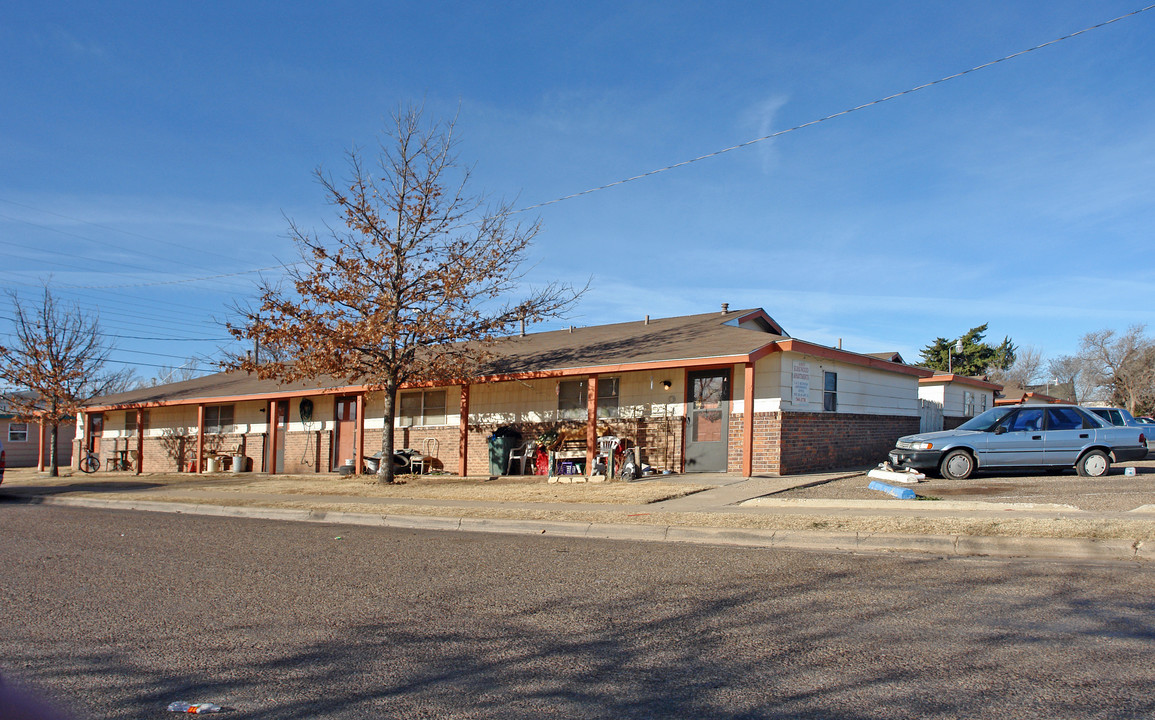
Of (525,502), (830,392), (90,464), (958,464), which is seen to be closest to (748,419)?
(830,392)

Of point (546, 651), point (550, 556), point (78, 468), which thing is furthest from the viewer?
point (78, 468)

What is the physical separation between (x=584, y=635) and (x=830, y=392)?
14.3 m

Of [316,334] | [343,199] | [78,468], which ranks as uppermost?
[343,199]

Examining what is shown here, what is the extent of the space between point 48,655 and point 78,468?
111 ft

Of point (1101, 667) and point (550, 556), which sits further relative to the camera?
point (550, 556)

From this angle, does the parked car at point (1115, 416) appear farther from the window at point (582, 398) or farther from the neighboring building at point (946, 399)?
the window at point (582, 398)

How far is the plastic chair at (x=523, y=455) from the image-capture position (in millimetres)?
20031

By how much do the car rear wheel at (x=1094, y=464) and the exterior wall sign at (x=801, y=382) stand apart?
5170 millimetres

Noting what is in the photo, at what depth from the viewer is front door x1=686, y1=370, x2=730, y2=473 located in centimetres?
1742

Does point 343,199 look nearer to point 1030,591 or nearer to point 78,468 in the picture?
point 1030,591

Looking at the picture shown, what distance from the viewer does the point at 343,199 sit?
58.9 feet

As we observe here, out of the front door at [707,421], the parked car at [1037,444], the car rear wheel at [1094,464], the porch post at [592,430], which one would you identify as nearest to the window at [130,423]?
the porch post at [592,430]

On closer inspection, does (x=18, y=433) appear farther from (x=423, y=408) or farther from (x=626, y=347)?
(x=626, y=347)

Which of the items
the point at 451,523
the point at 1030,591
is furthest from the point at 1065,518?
the point at 451,523
